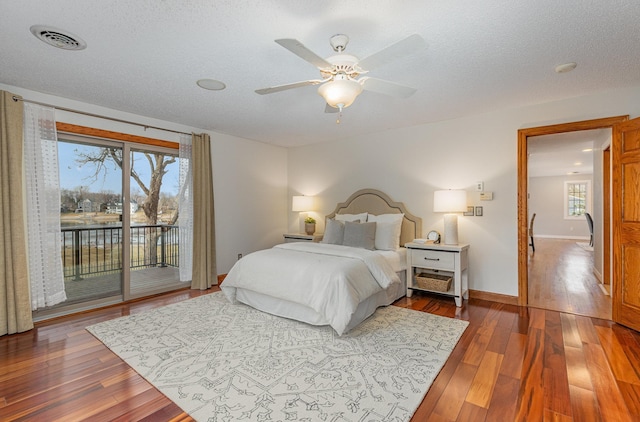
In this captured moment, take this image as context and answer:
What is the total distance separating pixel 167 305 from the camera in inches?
147

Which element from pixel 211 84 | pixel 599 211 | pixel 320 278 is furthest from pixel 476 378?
pixel 599 211

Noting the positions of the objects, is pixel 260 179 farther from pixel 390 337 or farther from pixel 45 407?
pixel 45 407

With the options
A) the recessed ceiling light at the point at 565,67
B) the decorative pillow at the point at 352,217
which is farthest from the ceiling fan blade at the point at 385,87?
the decorative pillow at the point at 352,217

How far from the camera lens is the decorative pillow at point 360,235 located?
4098 mm

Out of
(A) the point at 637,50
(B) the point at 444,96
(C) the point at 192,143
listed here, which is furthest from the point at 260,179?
(A) the point at 637,50

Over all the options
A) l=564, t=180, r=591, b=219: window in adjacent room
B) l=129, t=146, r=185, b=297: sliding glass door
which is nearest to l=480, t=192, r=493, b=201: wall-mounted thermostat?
l=129, t=146, r=185, b=297: sliding glass door

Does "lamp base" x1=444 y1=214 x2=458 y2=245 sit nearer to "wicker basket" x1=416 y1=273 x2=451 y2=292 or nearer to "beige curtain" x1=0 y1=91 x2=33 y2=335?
"wicker basket" x1=416 y1=273 x2=451 y2=292

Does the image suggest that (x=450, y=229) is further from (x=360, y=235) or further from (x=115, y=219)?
(x=115, y=219)

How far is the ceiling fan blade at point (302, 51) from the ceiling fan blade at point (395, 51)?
0.25 m

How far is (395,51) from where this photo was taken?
1795mm

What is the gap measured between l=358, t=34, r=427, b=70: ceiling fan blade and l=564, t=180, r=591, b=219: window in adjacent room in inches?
466

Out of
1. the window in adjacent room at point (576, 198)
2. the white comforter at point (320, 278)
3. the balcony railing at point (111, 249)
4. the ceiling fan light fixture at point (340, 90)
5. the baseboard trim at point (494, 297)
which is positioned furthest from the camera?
the window in adjacent room at point (576, 198)

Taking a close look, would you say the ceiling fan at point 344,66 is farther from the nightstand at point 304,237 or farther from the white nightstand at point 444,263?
the nightstand at point 304,237

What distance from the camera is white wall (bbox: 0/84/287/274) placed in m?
4.89
